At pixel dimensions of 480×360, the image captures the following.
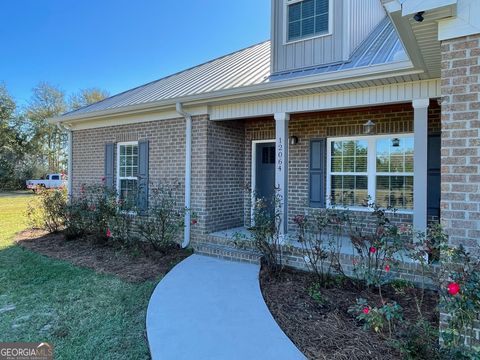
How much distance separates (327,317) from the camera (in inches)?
156

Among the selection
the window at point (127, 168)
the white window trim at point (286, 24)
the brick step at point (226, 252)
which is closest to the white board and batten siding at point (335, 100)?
the white window trim at point (286, 24)

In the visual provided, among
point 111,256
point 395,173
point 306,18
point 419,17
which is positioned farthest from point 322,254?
point 306,18

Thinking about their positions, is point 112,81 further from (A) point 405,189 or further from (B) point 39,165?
(A) point 405,189

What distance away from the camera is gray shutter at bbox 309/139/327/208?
7336 mm

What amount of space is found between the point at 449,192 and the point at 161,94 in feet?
21.9

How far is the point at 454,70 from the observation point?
3018 millimetres

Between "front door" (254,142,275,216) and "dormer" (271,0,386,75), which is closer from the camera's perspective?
"dormer" (271,0,386,75)

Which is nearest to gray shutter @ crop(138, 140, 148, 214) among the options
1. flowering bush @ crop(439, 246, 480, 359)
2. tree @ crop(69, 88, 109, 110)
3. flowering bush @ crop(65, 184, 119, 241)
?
flowering bush @ crop(65, 184, 119, 241)

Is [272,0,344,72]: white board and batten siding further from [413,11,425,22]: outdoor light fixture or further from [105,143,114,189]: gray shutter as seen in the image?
[105,143,114,189]: gray shutter

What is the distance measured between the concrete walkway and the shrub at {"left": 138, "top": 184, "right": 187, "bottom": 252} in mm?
1559

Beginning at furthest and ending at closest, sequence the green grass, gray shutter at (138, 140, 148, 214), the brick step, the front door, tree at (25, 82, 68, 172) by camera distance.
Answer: tree at (25, 82, 68, 172)
the front door
gray shutter at (138, 140, 148, 214)
the brick step
the green grass

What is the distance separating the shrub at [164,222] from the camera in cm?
710

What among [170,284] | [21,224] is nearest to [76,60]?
[21,224]

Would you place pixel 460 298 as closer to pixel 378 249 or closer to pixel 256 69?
pixel 378 249
